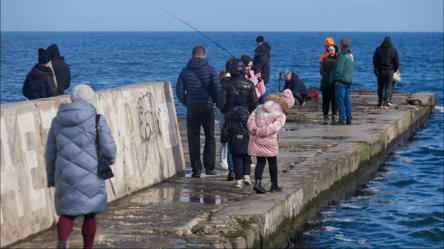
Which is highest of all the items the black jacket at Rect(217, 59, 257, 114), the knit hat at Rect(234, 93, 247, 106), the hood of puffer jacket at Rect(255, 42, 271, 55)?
the hood of puffer jacket at Rect(255, 42, 271, 55)

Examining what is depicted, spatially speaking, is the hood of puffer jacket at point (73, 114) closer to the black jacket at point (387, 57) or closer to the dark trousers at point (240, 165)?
the dark trousers at point (240, 165)

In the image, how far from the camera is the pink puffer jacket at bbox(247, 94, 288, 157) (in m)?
5.98

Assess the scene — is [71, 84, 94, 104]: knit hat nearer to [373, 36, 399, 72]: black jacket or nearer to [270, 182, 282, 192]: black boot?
[270, 182, 282, 192]: black boot

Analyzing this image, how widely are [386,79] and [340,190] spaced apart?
6.47 m

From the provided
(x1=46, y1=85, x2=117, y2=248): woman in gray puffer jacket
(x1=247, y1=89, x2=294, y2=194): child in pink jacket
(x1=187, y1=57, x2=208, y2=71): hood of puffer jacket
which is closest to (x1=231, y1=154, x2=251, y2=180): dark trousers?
(x1=247, y1=89, x2=294, y2=194): child in pink jacket

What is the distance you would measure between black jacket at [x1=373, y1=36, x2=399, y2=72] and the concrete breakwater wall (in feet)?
26.3

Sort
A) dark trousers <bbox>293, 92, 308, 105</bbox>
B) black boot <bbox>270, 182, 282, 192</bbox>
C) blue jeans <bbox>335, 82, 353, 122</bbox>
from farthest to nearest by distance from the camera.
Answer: dark trousers <bbox>293, 92, 308, 105</bbox>
blue jeans <bbox>335, 82, 353, 122</bbox>
black boot <bbox>270, 182, 282, 192</bbox>

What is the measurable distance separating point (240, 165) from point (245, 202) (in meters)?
0.77

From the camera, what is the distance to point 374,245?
6.69m

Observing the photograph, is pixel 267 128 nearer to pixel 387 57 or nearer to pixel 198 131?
pixel 198 131

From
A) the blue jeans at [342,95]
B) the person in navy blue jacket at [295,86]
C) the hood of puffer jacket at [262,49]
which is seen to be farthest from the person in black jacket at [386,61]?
the hood of puffer jacket at [262,49]

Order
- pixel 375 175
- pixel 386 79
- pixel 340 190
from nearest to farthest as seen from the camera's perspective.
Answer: pixel 340 190 < pixel 375 175 < pixel 386 79

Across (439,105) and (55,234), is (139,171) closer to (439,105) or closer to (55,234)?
(55,234)

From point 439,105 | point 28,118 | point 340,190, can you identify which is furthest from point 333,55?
point 439,105
